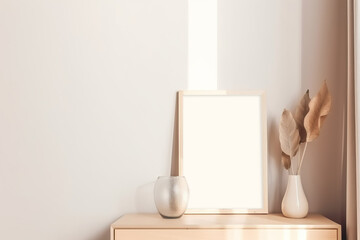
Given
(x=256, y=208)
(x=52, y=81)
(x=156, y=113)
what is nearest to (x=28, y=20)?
(x=52, y=81)

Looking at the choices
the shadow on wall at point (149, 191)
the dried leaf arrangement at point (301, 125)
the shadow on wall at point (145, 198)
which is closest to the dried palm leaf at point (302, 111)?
the dried leaf arrangement at point (301, 125)

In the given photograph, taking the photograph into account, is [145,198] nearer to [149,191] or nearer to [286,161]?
[149,191]

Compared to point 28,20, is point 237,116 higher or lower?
lower

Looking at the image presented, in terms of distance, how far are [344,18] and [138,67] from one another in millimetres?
919

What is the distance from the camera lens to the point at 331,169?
2162mm

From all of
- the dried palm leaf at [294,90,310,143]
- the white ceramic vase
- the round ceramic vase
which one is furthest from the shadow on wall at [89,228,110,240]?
the dried palm leaf at [294,90,310,143]

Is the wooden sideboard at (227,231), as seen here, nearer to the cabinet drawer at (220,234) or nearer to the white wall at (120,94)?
the cabinet drawer at (220,234)

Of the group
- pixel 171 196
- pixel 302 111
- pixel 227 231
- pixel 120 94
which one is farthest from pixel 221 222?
pixel 120 94

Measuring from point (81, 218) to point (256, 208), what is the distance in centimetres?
75

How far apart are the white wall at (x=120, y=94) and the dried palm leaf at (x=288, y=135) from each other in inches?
4.5

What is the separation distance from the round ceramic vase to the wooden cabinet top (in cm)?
3

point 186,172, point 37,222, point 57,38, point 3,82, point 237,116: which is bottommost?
point 37,222

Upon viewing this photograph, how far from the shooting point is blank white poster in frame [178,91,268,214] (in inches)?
83.9

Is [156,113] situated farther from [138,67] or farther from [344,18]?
[344,18]
